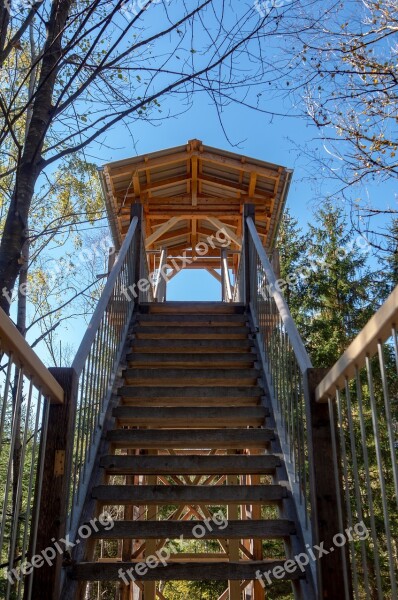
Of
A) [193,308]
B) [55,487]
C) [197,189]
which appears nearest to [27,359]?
[55,487]

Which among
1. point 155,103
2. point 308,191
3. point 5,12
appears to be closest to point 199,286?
point 308,191

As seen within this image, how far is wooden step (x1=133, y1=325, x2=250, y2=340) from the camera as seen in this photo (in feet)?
15.7

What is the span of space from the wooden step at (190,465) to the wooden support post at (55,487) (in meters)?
0.87

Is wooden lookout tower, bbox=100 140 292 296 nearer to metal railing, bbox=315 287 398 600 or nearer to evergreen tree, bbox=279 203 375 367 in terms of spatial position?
evergreen tree, bbox=279 203 375 367

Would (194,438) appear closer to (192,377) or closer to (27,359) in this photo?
(192,377)

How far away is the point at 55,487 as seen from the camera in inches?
79.8

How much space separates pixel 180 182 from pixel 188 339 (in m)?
4.80

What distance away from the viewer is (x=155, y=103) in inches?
109

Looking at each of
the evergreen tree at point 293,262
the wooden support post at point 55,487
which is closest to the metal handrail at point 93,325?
the wooden support post at point 55,487

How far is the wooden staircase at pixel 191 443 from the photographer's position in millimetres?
2383

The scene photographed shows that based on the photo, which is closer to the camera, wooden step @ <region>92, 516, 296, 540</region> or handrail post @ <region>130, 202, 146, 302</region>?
wooden step @ <region>92, 516, 296, 540</region>

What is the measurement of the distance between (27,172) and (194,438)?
1.83 metres

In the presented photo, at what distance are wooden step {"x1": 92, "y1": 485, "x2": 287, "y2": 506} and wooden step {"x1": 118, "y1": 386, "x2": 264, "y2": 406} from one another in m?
0.91

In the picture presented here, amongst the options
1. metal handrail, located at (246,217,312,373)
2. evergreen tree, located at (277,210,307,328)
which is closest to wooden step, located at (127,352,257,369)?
metal handrail, located at (246,217,312,373)
